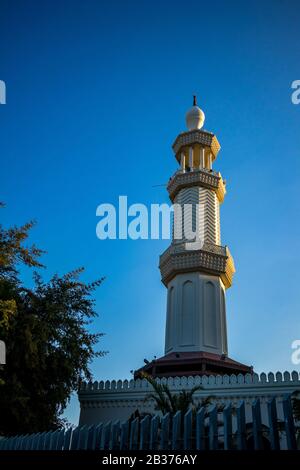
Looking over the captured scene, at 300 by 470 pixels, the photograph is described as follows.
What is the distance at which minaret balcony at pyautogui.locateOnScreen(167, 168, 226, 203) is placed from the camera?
30.3 metres

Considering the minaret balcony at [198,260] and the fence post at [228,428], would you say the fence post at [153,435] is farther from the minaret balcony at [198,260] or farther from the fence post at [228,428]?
the minaret balcony at [198,260]

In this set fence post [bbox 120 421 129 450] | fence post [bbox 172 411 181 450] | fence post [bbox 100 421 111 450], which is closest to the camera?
fence post [bbox 172 411 181 450]

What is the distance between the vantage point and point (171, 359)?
23.0 metres

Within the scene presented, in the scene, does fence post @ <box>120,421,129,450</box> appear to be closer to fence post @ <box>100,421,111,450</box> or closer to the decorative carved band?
fence post @ <box>100,421,111,450</box>

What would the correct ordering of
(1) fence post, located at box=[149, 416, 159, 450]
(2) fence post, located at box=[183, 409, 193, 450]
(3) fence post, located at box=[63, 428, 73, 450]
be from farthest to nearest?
(3) fence post, located at box=[63, 428, 73, 450]
(1) fence post, located at box=[149, 416, 159, 450]
(2) fence post, located at box=[183, 409, 193, 450]

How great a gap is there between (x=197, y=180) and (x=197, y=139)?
359cm

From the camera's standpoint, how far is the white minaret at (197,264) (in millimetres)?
25672

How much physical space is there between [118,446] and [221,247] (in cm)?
2071

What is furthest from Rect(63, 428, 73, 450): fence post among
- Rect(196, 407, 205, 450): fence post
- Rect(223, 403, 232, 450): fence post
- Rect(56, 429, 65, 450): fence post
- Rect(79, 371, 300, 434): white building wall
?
Rect(79, 371, 300, 434): white building wall

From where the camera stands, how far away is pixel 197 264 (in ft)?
87.1

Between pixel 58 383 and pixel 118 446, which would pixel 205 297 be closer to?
pixel 58 383

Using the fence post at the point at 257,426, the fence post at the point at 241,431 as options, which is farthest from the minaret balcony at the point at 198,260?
the fence post at the point at 257,426

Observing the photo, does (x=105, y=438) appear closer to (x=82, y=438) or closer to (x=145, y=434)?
(x=82, y=438)
